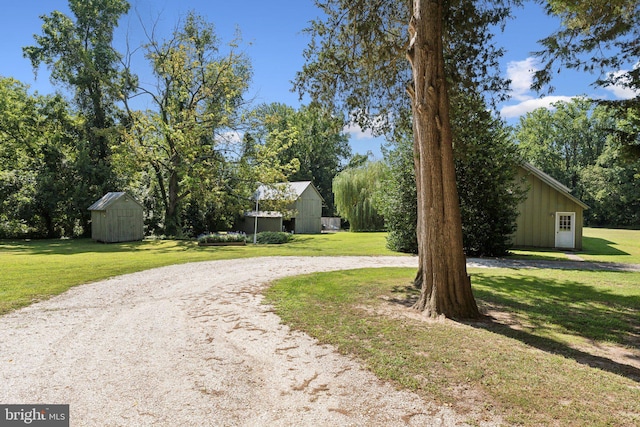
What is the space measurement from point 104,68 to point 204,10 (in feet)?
30.6

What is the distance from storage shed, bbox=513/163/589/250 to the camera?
1864 cm

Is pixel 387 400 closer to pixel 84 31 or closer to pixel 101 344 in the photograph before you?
pixel 101 344

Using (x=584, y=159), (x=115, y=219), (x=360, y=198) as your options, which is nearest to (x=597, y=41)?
(x=115, y=219)

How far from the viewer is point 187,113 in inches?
925

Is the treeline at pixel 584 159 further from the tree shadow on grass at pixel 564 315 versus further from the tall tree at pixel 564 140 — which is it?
the tree shadow on grass at pixel 564 315

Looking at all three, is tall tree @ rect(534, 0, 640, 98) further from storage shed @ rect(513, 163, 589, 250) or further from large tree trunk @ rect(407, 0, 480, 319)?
storage shed @ rect(513, 163, 589, 250)

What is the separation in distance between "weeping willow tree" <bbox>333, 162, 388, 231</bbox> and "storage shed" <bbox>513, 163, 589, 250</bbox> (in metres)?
16.7

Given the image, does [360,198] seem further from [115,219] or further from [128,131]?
[115,219]

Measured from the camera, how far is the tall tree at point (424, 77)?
20.4 ft

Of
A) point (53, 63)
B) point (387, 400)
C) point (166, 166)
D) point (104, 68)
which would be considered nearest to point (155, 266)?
point (387, 400)

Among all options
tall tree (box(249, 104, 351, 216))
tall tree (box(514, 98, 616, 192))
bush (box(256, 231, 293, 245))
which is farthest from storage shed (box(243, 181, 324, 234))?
tall tree (box(514, 98, 616, 192))

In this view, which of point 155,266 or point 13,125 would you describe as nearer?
point 155,266

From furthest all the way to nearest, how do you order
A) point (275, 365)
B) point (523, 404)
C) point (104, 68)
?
1. point (104, 68)
2. point (275, 365)
3. point (523, 404)

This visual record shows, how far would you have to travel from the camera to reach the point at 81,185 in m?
25.5
